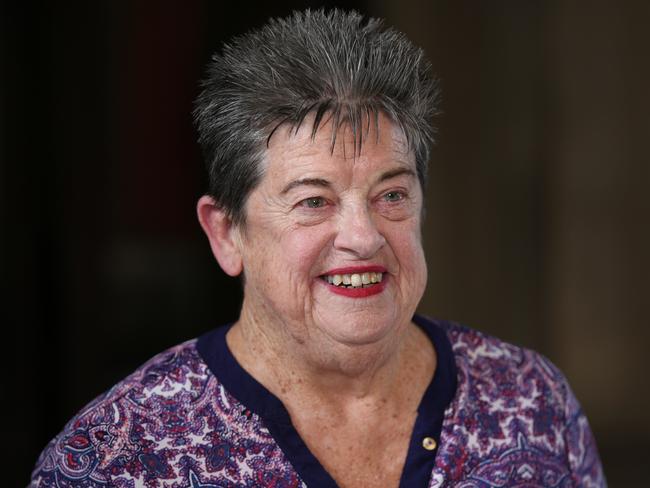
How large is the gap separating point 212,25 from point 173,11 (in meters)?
0.15

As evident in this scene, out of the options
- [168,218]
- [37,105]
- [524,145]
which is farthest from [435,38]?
[37,105]

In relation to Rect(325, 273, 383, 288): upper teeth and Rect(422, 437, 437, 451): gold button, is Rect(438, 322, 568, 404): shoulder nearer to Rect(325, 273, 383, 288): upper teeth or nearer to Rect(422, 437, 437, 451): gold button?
Rect(422, 437, 437, 451): gold button

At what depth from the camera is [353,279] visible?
184 centimetres

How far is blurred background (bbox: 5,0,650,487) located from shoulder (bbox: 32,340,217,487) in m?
1.55

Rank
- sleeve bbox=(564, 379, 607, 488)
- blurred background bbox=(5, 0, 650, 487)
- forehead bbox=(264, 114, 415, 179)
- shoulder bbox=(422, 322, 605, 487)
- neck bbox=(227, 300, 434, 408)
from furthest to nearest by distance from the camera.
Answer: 1. blurred background bbox=(5, 0, 650, 487)
2. sleeve bbox=(564, 379, 607, 488)
3. shoulder bbox=(422, 322, 605, 487)
4. neck bbox=(227, 300, 434, 408)
5. forehead bbox=(264, 114, 415, 179)

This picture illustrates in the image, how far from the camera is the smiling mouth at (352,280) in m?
1.84

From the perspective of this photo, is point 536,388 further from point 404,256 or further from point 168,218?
point 168,218

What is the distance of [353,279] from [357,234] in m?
0.09

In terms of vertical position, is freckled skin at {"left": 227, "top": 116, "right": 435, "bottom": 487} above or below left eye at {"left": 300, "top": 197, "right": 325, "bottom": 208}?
below

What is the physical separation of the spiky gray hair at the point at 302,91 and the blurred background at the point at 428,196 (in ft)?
5.37

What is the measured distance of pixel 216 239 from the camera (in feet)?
6.57

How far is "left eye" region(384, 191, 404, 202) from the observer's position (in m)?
1.88

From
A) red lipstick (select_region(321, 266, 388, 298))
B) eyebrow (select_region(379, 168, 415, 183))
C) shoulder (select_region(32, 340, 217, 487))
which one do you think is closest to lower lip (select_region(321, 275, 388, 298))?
red lipstick (select_region(321, 266, 388, 298))

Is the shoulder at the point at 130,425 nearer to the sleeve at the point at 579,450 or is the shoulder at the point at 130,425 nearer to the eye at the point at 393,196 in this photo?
the eye at the point at 393,196
